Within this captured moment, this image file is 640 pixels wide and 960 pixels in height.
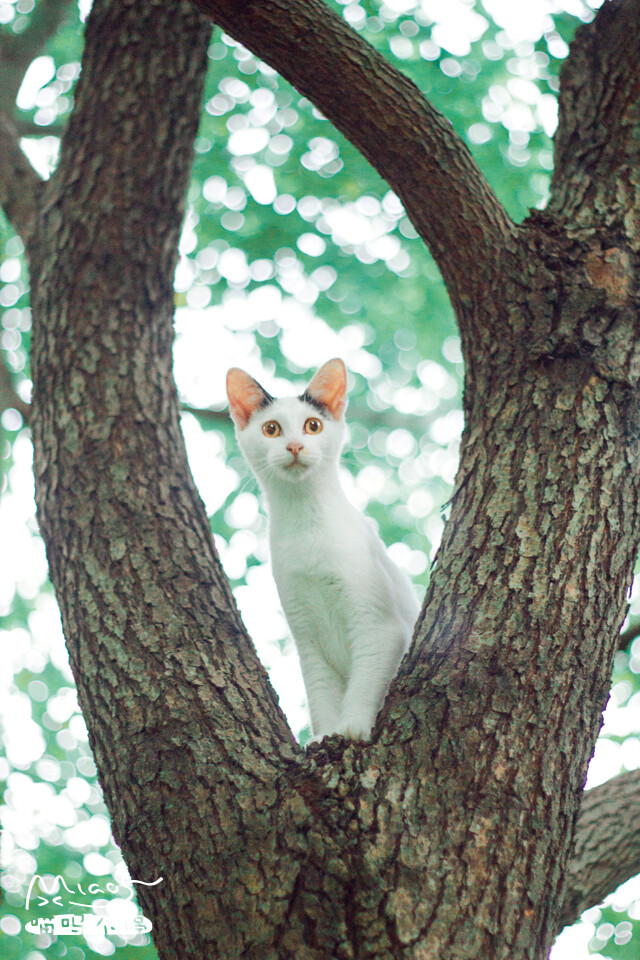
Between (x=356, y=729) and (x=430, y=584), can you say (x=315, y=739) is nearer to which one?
(x=356, y=729)

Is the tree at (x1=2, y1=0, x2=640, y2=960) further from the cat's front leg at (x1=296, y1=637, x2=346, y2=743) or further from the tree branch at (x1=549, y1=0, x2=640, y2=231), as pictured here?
the cat's front leg at (x1=296, y1=637, x2=346, y2=743)

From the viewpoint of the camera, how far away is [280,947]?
6.86 ft

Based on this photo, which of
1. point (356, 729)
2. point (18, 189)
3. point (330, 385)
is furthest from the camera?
point (18, 189)

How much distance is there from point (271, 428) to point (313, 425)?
0.63 ft

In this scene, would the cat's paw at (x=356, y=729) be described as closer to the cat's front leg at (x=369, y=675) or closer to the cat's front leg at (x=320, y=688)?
the cat's front leg at (x=369, y=675)

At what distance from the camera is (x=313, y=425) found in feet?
12.5

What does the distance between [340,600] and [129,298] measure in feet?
5.43

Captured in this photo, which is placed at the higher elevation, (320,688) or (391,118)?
(391,118)

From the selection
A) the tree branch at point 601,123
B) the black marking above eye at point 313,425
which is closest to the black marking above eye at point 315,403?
the black marking above eye at point 313,425

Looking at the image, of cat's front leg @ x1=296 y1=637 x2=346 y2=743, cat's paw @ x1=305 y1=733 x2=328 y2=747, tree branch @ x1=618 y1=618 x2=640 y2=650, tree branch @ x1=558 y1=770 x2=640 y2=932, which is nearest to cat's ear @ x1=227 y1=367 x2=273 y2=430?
cat's front leg @ x1=296 y1=637 x2=346 y2=743

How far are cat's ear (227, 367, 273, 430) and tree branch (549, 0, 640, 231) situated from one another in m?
1.55

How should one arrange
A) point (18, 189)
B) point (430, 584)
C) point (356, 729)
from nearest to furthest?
point (430, 584) < point (356, 729) < point (18, 189)

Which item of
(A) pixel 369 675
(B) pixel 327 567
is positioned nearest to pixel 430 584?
(A) pixel 369 675

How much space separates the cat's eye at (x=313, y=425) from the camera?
378 cm
